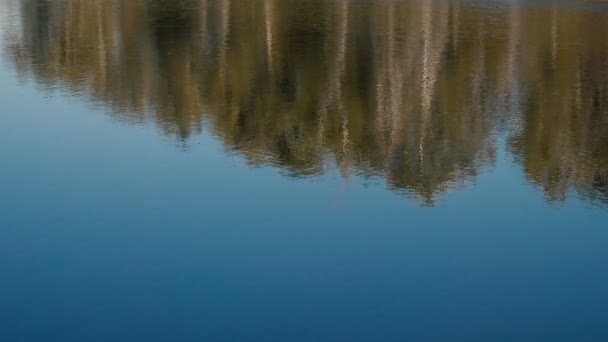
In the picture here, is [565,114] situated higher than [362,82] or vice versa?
[362,82]

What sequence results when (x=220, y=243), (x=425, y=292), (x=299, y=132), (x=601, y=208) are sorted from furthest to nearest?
(x=299, y=132), (x=601, y=208), (x=220, y=243), (x=425, y=292)

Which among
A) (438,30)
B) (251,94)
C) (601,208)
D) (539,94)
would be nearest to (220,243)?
(601,208)

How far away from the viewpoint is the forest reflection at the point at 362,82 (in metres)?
13.6

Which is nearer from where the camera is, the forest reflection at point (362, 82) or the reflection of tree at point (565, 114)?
the reflection of tree at point (565, 114)

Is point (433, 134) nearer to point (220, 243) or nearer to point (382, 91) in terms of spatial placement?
point (382, 91)

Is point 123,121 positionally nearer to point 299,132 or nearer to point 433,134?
point 299,132

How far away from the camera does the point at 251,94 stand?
16906 mm

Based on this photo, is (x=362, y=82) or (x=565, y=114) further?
(x=362, y=82)

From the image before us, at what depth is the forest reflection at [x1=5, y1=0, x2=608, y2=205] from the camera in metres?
13.6

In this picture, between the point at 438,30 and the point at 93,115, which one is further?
the point at 438,30

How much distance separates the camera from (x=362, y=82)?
1825cm

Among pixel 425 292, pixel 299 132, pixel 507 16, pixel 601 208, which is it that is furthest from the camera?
pixel 507 16

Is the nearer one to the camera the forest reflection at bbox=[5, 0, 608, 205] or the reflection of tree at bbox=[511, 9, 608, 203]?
the reflection of tree at bbox=[511, 9, 608, 203]

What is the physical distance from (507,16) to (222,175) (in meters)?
16.4
